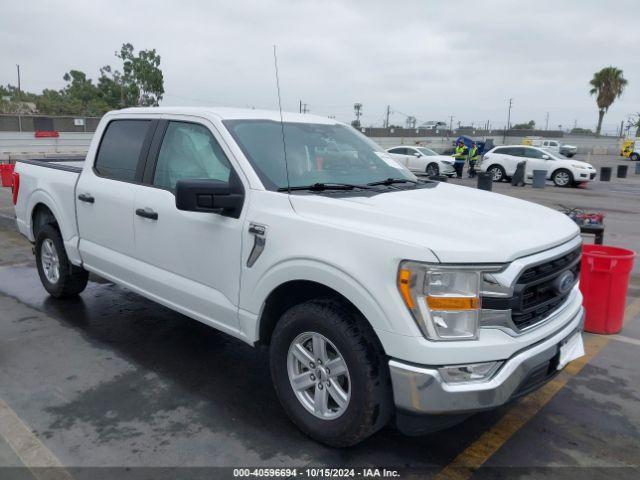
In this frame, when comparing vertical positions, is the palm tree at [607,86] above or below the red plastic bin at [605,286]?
above

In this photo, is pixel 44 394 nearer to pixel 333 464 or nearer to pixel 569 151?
pixel 333 464

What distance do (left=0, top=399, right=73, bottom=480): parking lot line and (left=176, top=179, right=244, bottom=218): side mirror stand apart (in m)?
1.53

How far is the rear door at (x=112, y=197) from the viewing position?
4.31 metres

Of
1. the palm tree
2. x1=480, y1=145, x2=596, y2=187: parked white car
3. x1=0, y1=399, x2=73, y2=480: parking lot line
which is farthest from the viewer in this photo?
the palm tree

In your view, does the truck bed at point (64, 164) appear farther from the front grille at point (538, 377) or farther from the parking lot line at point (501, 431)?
the front grille at point (538, 377)

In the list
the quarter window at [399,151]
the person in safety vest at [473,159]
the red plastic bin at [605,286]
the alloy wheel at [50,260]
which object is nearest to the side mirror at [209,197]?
the alloy wheel at [50,260]

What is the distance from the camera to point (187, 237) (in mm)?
3717

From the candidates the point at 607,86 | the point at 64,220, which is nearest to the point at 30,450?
the point at 64,220

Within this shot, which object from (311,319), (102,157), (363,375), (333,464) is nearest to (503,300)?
(363,375)

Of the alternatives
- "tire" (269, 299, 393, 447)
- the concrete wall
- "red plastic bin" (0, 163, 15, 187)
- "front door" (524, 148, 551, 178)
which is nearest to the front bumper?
"tire" (269, 299, 393, 447)

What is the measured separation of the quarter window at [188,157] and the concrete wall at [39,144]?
26475 mm

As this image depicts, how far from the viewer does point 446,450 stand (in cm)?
316

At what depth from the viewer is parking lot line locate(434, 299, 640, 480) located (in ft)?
9.75

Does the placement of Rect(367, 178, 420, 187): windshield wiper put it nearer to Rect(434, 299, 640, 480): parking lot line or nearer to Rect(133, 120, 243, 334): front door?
Rect(133, 120, 243, 334): front door
